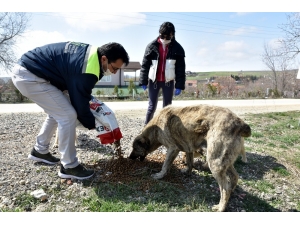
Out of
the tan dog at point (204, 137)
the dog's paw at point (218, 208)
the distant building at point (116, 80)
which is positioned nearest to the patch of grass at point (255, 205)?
the tan dog at point (204, 137)

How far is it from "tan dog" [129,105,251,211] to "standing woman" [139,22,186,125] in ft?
4.04

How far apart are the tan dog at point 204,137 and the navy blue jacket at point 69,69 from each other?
4.15ft

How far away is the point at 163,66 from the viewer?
617 cm

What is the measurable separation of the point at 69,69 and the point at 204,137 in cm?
226

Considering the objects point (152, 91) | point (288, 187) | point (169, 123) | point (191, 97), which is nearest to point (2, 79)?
point (191, 97)

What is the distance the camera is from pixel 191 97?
21.9 meters

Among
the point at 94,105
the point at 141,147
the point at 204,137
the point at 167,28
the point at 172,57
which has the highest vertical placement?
the point at 167,28

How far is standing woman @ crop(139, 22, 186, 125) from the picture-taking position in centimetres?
609

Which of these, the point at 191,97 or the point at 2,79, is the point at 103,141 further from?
the point at 2,79

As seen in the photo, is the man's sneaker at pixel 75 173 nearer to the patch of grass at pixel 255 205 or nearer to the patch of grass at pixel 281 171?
the patch of grass at pixel 255 205

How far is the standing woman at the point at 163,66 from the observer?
6.09 m

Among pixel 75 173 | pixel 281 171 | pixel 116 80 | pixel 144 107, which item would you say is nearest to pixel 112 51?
pixel 75 173

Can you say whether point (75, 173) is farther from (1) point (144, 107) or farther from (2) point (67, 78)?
(1) point (144, 107)

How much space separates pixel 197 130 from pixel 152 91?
2176 millimetres
